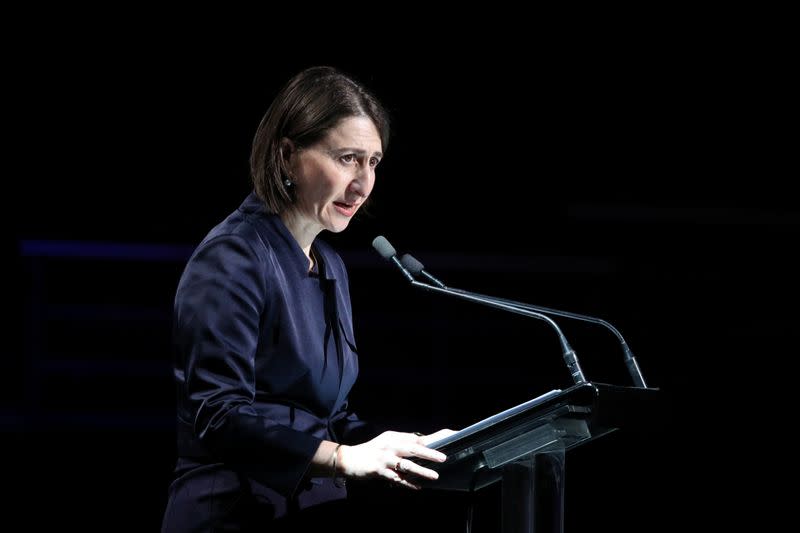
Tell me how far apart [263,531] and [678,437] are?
5.73ft

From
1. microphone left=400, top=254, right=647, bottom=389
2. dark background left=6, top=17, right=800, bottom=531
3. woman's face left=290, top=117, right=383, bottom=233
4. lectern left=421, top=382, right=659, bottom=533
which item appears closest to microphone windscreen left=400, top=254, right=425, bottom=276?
microphone left=400, top=254, right=647, bottom=389

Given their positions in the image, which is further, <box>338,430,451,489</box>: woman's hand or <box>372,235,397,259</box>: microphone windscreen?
<box>372,235,397,259</box>: microphone windscreen

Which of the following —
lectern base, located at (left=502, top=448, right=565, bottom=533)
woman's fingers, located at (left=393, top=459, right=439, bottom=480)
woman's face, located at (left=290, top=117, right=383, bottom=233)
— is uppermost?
woman's face, located at (left=290, top=117, right=383, bottom=233)

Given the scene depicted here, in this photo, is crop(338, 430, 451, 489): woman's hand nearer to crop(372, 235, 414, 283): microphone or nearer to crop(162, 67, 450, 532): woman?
crop(162, 67, 450, 532): woman

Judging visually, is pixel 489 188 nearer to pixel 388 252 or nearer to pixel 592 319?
pixel 388 252

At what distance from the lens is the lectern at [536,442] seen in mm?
1171

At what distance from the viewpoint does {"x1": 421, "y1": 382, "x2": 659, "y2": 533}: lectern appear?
46.1 inches

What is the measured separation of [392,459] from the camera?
1188 mm

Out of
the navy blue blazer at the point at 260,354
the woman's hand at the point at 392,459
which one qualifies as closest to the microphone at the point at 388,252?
the navy blue blazer at the point at 260,354

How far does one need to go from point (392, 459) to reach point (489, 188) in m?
3.64

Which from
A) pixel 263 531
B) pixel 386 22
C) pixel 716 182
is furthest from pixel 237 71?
pixel 263 531

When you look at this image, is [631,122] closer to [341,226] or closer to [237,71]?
[237,71]

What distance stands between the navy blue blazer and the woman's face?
7 centimetres

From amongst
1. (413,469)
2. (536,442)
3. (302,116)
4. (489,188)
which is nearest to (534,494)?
(536,442)
